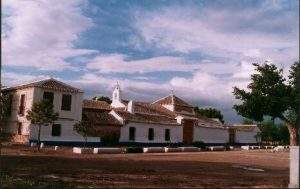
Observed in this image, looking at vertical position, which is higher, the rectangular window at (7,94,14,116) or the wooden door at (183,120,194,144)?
the rectangular window at (7,94,14,116)

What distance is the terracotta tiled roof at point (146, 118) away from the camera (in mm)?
47881

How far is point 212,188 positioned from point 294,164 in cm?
283

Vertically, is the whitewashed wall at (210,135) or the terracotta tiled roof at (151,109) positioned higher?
the terracotta tiled roof at (151,109)

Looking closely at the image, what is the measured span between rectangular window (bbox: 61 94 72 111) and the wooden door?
16.3 meters

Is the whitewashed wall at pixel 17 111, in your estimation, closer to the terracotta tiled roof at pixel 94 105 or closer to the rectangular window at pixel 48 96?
the rectangular window at pixel 48 96

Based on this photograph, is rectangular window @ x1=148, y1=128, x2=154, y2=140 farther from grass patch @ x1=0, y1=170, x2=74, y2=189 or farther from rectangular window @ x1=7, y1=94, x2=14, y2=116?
grass patch @ x1=0, y1=170, x2=74, y2=189

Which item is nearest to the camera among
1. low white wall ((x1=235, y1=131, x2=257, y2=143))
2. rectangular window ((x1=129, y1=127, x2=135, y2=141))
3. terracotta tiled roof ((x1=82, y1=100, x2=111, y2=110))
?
rectangular window ((x1=129, y1=127, x2=135, y2=141))

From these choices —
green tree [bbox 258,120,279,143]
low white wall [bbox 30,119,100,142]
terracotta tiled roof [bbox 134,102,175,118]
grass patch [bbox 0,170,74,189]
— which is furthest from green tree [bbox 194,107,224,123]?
grass patch [bbox 0,170,74,189]

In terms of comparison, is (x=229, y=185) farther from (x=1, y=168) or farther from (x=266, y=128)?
(x=266, y=128)

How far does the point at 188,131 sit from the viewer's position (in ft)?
181

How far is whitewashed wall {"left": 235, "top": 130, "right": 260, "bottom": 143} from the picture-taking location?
215 ft

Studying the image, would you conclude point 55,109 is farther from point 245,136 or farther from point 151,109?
point 245,136

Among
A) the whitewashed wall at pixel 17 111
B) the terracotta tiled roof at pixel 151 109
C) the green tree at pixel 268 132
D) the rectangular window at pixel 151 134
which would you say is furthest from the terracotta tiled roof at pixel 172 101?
the whitewashed wall at pixel 17 111

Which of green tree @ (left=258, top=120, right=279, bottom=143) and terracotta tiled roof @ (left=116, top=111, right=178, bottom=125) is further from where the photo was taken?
green tree @ (left=258, top=120, right=279, bottom=143)
